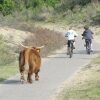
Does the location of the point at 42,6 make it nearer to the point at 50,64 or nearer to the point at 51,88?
the point at 50,64

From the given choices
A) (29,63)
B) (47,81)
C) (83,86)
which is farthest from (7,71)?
(83,86)

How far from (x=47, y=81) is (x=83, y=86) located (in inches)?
72.7

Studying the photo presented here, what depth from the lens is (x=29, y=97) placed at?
16.8 meters

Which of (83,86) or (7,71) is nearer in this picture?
(83,86)

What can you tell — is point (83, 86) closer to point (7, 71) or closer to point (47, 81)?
point (47, 81)

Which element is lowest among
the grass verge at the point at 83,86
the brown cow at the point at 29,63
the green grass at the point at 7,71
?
the grass verge at the point at 83,86

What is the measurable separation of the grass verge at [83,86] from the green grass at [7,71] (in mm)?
2601

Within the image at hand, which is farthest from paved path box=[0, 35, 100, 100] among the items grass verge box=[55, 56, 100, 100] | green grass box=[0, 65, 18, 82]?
green grass box=[0, 65, 18, 82]

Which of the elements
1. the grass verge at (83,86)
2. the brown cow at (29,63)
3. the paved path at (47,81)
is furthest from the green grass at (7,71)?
the grass verge at (83,86)

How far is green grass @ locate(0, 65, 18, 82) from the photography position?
73.3 feet

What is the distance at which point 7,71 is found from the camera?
78.7ft

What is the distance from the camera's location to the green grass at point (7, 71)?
2235 centimetres

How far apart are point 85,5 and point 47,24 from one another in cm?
747

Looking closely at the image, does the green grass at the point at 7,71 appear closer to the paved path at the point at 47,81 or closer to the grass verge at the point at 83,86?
the paved path at the point at 47,81
